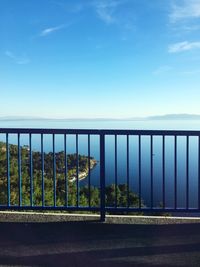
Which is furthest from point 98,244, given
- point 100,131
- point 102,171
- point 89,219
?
A: point 100,131

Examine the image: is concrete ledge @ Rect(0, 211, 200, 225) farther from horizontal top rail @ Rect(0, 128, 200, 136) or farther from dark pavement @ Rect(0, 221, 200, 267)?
horizontal top rail @ Rect(0, 128, 200, 136)

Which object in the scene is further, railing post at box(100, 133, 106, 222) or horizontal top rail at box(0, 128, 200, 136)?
railing post at box(100, 133, 106, 222)

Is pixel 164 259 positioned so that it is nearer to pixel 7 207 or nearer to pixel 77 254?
pixel 77 254

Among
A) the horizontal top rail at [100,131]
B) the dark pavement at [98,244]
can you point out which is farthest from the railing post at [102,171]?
the dark pavement at [98,244]

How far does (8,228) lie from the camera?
195 inches

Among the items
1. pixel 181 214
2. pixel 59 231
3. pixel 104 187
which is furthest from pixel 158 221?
pixel 59 231

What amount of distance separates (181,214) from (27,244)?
2.26 metres

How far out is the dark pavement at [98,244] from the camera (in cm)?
388

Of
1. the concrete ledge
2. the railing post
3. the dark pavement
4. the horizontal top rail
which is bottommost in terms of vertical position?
the dark pavement

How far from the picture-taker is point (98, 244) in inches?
171

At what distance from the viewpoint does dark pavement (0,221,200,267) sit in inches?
153

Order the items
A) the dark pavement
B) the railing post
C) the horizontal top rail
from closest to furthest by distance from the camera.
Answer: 1. the dark pavement
2. the horizontal top rail
3. the railing post

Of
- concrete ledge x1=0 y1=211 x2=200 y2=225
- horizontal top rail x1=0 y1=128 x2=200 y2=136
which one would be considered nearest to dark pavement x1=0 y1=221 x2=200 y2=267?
concrete ledge x1=0 y1=211 x2=200 y2=225

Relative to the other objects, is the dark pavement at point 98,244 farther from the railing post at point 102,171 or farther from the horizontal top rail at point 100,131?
the horizontal top rail at point 100,131
